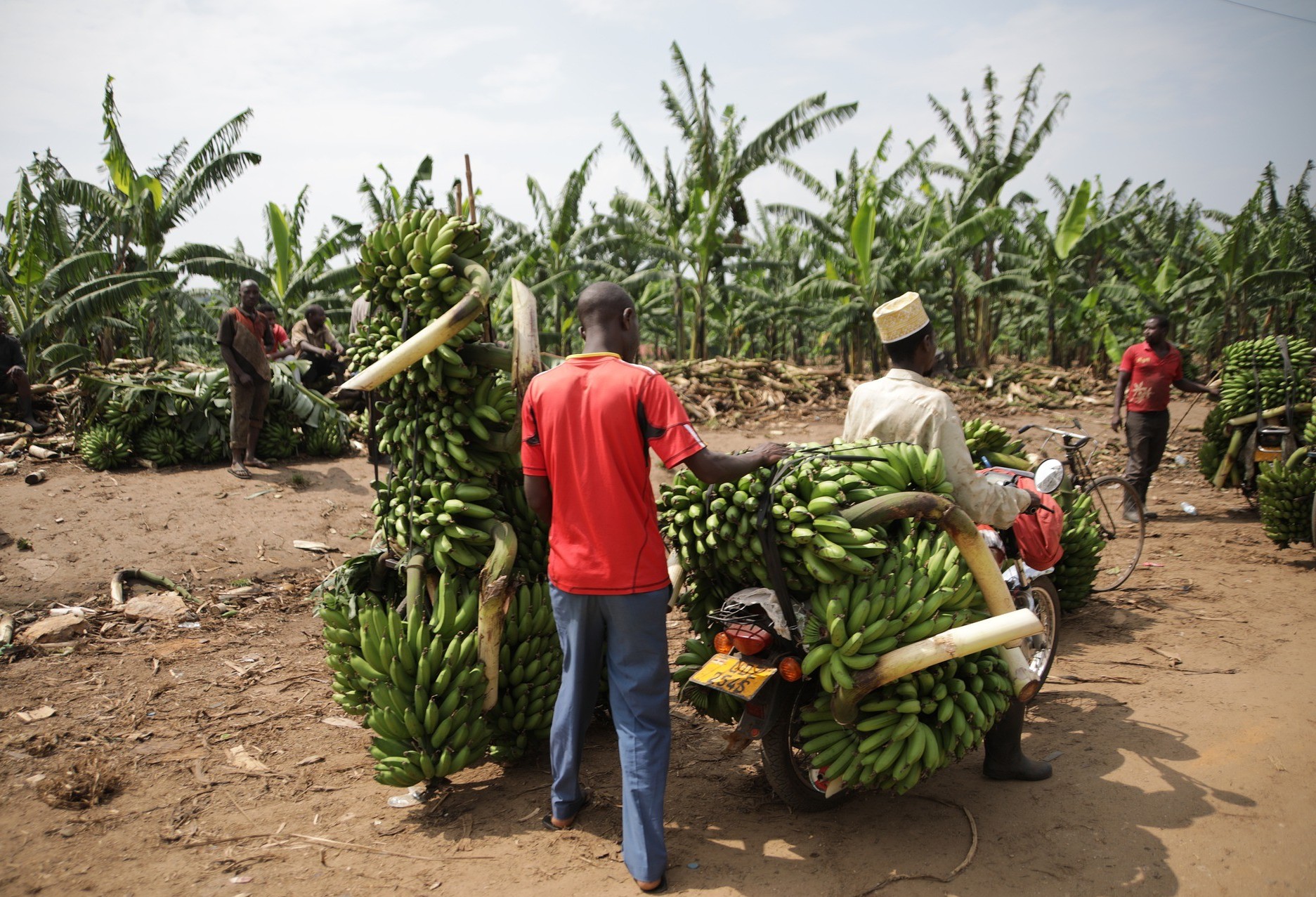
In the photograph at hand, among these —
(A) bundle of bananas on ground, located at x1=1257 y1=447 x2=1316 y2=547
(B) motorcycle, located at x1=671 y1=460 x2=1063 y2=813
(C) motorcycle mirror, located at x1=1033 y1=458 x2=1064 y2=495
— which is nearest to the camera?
(B) motorcycle, located at x1=671 y1=460 x2=1063 y2=813

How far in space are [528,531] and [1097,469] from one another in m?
10.6

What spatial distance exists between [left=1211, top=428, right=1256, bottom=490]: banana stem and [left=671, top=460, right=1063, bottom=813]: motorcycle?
6757mm

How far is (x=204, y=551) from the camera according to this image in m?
7.70

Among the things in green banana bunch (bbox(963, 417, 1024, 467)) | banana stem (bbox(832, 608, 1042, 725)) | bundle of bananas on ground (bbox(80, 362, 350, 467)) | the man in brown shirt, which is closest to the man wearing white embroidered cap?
banana stem (bbox(832, 608, 1042, 725))

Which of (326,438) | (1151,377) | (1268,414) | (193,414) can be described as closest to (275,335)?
(193,414)

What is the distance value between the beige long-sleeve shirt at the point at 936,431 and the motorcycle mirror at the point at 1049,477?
3.30ft

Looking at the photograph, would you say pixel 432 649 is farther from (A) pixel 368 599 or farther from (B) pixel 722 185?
(B) pixel 722 185

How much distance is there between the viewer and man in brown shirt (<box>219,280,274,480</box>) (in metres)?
9.26

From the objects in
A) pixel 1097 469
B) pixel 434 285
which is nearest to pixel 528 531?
pixel 434 285

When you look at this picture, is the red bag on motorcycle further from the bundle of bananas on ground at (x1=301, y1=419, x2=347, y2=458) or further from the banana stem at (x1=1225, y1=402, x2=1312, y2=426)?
the bundle of bananas on ground at (x1=301, y1=419, x2=347, y2=458)

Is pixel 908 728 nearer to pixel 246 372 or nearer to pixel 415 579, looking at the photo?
pixel 415 579

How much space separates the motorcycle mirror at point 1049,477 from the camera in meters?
4.73

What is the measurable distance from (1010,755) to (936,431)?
1.56 m

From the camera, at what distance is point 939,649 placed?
3092mm
